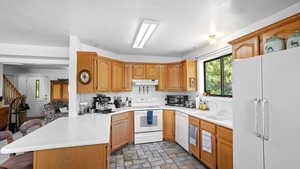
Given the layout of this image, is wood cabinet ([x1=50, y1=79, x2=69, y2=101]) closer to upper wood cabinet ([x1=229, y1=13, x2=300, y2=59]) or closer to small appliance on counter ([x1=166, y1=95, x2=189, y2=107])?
small appliance on counter ([x1=166, y1=95, x2=189, y2=107])

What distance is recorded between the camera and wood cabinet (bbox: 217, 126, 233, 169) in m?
1.90

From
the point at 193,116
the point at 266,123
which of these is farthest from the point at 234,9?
the point at 193,116

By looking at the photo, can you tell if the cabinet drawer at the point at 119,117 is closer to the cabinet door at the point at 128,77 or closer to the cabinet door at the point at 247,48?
the cabinet door at the point at 128,77

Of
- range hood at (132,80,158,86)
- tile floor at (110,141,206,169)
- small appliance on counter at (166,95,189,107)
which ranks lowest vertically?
tile floor at (110,141,206,169)

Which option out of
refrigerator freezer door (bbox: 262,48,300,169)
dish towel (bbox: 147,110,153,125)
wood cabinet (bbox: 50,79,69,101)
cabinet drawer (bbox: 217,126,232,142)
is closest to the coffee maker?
dish towel (bbox: 147,110,153,125)

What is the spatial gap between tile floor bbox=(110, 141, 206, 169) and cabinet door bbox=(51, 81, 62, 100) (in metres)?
5.63

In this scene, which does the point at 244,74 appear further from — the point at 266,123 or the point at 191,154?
the point at 191,154

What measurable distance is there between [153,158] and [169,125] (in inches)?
41.3

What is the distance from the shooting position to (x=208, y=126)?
2334mm

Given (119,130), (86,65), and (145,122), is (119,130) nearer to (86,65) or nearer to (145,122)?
(145,122)

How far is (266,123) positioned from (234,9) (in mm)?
1442

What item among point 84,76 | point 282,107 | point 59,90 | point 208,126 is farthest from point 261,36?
point 59,90

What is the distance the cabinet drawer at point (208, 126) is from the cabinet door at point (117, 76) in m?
2.24

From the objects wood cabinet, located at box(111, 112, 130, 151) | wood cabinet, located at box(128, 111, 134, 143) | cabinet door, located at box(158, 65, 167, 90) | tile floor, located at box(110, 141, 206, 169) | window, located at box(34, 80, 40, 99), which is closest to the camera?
tile floor, located at box(110, 141, 206, 169)
